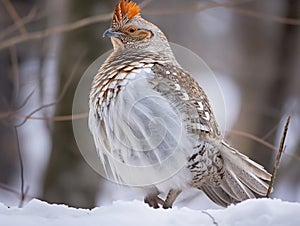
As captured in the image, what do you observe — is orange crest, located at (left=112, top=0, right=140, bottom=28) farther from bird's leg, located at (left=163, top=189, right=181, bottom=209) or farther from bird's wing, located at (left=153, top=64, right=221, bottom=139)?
bird's leg, located at (left=163, top=189, right=181, bottom=209)

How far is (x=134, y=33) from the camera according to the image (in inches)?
149

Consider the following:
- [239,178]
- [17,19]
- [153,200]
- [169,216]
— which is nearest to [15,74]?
[17,19]

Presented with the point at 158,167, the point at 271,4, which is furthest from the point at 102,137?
the point at 271,4

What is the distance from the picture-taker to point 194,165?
3307 mm

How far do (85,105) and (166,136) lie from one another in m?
2.25

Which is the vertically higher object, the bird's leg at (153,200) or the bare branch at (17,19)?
the bare branch at (17,19)

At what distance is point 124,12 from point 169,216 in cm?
154

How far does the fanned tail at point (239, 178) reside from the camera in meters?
3.28

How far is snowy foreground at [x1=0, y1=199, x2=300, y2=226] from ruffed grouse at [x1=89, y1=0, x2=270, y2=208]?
0.76m

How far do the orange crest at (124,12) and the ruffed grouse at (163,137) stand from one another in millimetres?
279

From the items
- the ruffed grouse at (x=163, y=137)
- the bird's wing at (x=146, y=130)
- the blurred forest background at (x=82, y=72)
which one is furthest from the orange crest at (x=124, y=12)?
the blurred forest background at (x=82, y=72)

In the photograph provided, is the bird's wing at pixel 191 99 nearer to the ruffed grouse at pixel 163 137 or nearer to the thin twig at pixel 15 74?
the ruffed grouse at pixel 163 137

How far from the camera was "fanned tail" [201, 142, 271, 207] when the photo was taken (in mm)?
3283

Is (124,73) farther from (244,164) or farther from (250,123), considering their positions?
(250,123)
